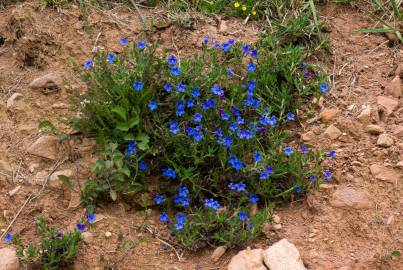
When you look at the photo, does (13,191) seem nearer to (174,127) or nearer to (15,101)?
(15,101)

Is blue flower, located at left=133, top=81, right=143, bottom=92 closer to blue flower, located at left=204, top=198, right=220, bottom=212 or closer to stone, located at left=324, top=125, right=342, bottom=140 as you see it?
blue flower, located at left=204, top=198, right=220, bottom=212

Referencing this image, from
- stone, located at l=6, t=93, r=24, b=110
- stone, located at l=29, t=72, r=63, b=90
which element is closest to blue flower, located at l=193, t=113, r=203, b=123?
stone, located at l=29, t=72, r=63, b=90

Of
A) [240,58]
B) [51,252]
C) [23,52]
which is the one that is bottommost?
[51,252]

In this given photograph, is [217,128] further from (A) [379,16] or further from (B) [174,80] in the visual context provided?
(A) [379,16]

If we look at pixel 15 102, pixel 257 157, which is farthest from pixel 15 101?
pixel 257 157

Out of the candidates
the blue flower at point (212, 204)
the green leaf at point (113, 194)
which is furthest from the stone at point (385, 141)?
the green leaf at point (113, 194)

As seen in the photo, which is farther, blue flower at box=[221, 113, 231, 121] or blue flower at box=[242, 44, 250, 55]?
blue flower at box=[242, 44, 250, 55]

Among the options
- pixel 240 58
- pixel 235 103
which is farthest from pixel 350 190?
pixel 240 58
